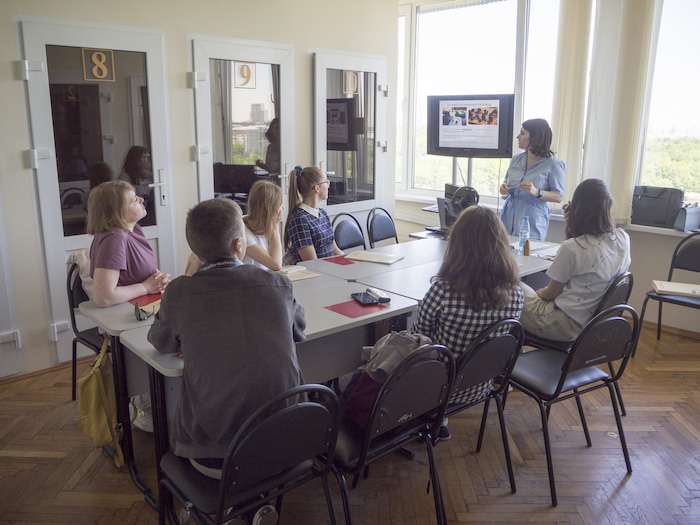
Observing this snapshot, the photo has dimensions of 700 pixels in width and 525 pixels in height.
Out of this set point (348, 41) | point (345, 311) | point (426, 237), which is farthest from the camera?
point (348, 41)

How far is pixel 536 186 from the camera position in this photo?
4223 millimetres

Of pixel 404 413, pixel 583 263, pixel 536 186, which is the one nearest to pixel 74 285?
pixel 404 413

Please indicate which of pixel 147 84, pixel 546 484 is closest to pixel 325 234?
pixel 147 84

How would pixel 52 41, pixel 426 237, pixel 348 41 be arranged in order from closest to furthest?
pixel 52 41 → pixel 426 237 → pixel 348 41

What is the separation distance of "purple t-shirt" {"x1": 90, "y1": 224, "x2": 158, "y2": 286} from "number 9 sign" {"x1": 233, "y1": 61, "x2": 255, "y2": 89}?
193 cm

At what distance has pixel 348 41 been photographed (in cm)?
485

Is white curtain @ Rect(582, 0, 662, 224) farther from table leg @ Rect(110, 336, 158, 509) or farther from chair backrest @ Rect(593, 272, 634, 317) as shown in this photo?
table leg @ Rect(110, 336, 158, 509)

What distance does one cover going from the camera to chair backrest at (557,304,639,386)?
2.18m

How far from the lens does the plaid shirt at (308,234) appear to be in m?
3.47

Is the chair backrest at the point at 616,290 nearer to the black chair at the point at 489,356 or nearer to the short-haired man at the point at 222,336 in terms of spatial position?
the black chair at the point at 489,356

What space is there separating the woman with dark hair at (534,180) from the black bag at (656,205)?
2.22 feet

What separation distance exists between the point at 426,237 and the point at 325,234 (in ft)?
3.12

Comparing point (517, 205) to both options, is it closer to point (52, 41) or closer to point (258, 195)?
point (258, 195)

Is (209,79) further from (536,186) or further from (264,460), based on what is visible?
(264,460)
